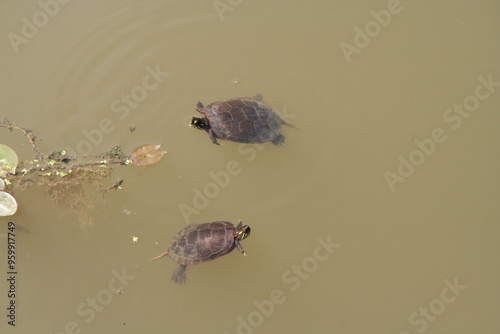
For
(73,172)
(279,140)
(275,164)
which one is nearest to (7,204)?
(73,172)

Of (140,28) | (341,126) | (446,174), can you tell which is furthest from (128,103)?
(446,174)

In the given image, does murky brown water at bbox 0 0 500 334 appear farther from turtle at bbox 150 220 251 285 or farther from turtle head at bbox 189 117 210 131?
turtle at bbox 150 220 251 285

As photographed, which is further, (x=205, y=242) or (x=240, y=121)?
(x=240, y=121)

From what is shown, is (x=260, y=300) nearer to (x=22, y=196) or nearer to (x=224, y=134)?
(x=224, y=134)

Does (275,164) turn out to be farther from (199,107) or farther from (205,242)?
(205,242)

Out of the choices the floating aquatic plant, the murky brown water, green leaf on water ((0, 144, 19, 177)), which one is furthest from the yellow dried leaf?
green leaf on water ((0, 144, 19, 177))
